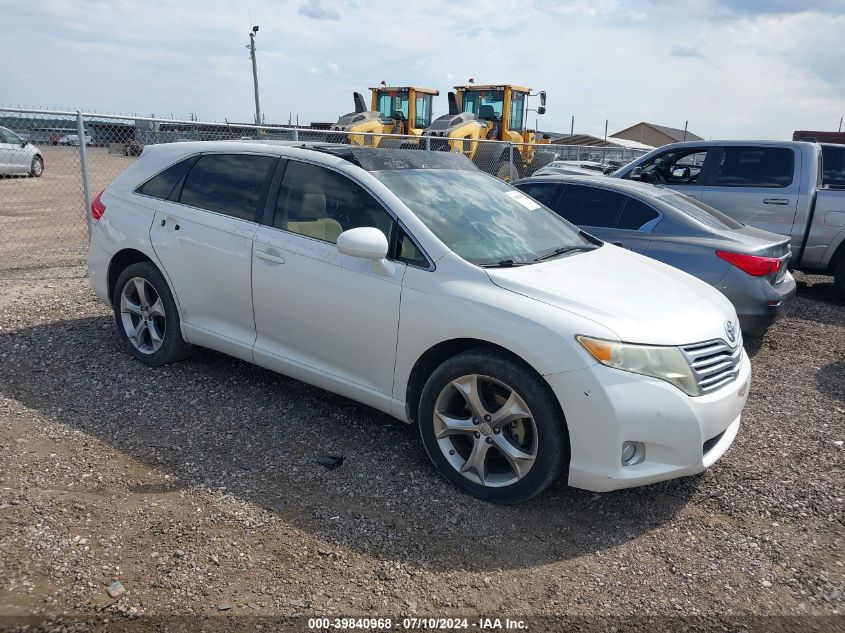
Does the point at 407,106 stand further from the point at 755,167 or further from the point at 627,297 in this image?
the point at 627,297

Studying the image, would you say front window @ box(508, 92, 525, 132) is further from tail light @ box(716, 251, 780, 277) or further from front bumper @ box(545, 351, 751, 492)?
front bumper @ box(545, 351, 751, 492)

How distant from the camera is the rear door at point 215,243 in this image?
4195 millimetres

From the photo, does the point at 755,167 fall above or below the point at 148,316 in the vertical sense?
above

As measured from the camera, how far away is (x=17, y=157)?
1622 centimetres

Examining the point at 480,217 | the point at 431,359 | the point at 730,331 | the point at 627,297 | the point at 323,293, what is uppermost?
the point at 480,217

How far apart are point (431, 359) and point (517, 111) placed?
15601 millimetres

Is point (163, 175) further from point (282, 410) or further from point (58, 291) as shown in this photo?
point (58, 291)

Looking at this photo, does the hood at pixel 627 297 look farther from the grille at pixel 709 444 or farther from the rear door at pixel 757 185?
the rear door at pixel 757 185

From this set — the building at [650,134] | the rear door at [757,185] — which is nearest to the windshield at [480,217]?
the rear door at [757,185]

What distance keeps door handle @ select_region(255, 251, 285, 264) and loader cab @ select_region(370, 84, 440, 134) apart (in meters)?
14.4

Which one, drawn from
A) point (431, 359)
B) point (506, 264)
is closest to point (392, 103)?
point (506, 264)

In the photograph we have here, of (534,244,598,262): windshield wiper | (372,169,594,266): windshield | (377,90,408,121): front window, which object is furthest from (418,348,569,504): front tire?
(377,90,408,121): front window

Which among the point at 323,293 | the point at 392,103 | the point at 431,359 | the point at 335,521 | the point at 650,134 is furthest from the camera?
the point at 650,134

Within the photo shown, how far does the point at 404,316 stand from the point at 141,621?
1.82 metres
